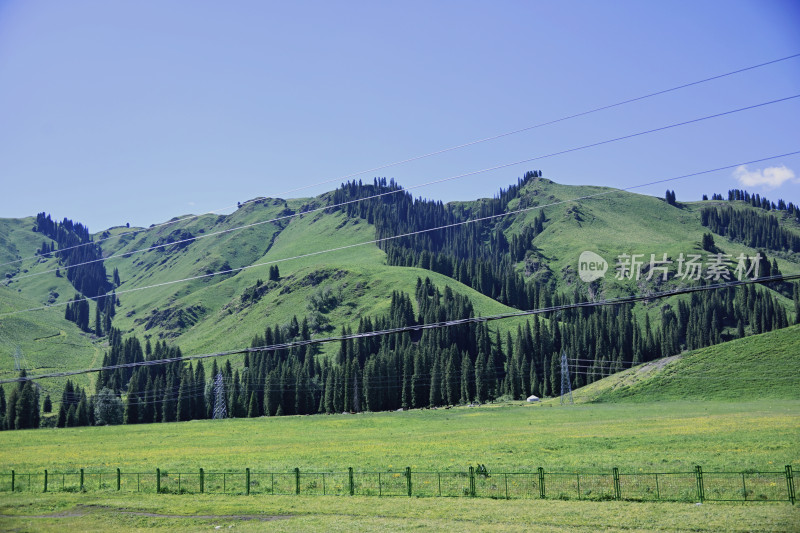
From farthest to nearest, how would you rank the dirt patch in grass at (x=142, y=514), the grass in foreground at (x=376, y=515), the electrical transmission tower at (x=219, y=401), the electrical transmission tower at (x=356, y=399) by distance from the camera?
the electrical transmission tower at (x=219, y=401) → the electrical transmission tower at (x=356, y=399) → the dirt patch in grass at (x=142, y=514) → the grass in foreground at (x=376, y=515)

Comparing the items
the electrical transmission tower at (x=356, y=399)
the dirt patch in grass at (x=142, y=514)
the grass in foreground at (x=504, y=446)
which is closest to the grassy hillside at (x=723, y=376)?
the grass in foreground at (x=504, y=446)

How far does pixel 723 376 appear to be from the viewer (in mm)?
137625

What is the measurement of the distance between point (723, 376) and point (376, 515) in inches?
4894

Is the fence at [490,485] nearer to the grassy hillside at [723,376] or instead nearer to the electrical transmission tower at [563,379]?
the grassy hillside at [723,376]

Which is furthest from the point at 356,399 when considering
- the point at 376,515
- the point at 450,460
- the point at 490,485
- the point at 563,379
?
the point at 376,515

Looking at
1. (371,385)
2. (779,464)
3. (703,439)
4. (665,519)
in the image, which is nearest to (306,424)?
(371,385)

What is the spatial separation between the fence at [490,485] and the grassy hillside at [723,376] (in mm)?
94640

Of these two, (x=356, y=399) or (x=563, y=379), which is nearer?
(x=563, y=379)

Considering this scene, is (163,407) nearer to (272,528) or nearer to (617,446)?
(617,446)

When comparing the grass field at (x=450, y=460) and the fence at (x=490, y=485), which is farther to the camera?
the fence at (x=490, y=485)

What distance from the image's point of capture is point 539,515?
107ft

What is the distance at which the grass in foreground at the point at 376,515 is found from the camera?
29938 millimetres

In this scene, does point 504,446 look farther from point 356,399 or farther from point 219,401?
point 219,401

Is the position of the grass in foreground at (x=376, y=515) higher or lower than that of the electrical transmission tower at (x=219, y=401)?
higher
